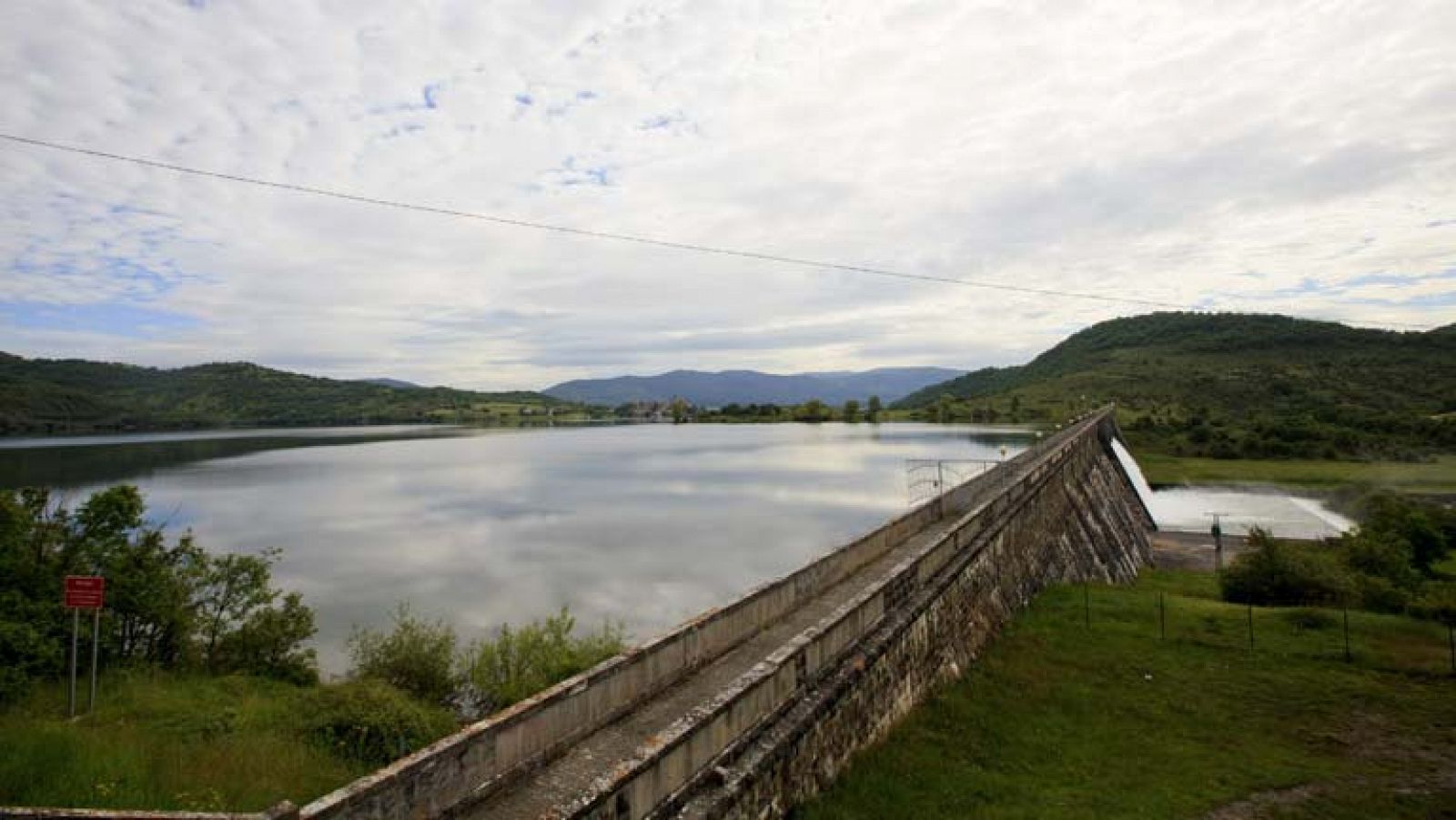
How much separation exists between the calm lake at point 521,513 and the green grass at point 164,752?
6.84 m

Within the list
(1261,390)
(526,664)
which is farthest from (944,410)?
(526,664)

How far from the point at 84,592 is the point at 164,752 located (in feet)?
12.0

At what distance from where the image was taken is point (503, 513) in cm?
4875

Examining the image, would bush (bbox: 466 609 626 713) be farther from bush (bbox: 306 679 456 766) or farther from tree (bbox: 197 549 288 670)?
tree (bbox: 197 549 288 670)

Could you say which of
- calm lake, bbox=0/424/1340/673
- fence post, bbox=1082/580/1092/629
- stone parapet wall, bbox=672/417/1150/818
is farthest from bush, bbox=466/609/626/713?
fence post, bbox=1082/580/1092/629

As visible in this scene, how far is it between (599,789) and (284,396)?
196 m

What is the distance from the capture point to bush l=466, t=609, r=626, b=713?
55.8ft

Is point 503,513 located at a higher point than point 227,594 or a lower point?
lower

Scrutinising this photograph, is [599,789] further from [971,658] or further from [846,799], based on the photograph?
[971,658]

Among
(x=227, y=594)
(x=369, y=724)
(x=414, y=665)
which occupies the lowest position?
(x=414, y=665)

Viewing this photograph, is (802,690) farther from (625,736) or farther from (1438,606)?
(1438,606)

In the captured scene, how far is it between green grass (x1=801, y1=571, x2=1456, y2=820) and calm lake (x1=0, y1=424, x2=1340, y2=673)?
46.4ft

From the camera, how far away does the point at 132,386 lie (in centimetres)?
15175

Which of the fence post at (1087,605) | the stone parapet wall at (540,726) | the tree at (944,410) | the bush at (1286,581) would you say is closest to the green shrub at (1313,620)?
→ the bush at (1286,581)
